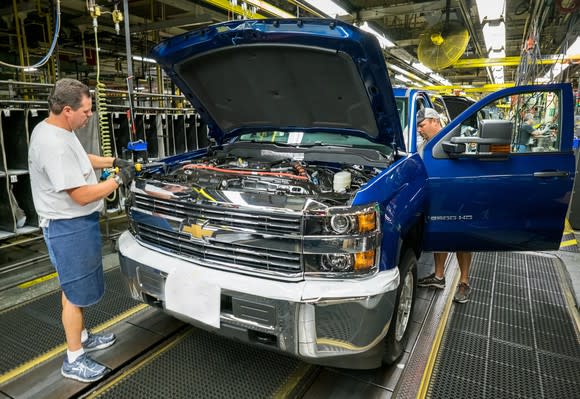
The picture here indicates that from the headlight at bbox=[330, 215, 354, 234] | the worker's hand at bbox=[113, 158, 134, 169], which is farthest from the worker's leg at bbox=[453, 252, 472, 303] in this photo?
the worker's hand at bbox=[113, 158, 134, 169]

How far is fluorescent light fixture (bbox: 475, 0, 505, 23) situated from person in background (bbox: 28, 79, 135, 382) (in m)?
6.18

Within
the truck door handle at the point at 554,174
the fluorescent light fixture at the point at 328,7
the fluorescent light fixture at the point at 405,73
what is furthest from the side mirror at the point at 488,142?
the fluorescent light fixture at the point at 405,73

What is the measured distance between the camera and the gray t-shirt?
1.97m

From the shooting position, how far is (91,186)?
2.06 meters

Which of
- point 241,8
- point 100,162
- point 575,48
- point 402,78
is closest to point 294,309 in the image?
point 100,162

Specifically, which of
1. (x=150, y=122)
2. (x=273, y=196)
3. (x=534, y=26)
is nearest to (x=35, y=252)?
(x=150, y=122)

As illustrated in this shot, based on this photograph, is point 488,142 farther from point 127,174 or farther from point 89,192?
point 89,192

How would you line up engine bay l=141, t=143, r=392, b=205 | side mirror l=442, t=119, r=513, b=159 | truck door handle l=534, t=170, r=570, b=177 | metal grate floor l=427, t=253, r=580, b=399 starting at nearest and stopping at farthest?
1. engine bay l=141, t=143, r=392, b=205
2. metal grate floor l=427, t=253, r=580, b=399
3. side mirror l=442, t=119, r=513, b=159
4. truck door handle l=534, t=170, r=570, b=177

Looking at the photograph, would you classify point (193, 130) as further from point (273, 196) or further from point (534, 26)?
point (534, 26)

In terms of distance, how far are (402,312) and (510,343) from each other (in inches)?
37.6

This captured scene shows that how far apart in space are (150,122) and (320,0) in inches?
129

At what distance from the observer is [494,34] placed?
8.53m

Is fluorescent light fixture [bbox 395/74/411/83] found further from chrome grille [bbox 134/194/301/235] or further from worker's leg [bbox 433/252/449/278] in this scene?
chrome grille [bbox 134/194/301/235]

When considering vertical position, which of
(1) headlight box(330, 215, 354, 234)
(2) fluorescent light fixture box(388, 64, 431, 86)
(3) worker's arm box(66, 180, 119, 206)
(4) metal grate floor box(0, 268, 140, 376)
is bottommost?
(4) metal grate floor box(0, 268, 140, 376)
